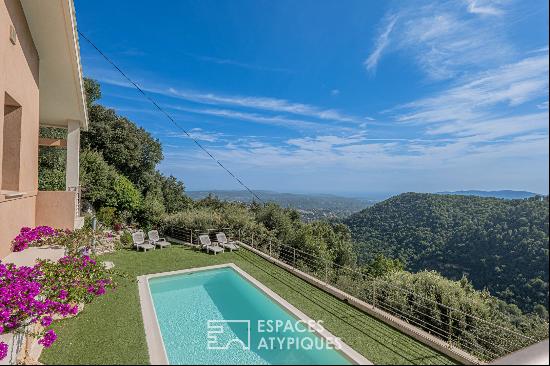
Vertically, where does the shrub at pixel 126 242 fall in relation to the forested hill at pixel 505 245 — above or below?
below

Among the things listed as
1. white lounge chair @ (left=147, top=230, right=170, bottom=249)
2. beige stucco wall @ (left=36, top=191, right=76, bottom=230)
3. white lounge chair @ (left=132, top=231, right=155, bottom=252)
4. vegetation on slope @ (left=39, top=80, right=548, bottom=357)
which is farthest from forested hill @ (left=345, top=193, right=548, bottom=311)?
white lounge chair @ (left=132, top=231, right=155, bottom=252)

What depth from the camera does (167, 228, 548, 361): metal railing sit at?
18.2 ft

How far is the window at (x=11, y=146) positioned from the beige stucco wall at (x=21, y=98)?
91 millimetres

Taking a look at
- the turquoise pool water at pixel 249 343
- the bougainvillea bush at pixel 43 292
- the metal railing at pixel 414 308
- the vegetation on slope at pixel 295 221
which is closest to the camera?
the turquoise pool water at pixel 249 343

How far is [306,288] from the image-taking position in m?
8.16

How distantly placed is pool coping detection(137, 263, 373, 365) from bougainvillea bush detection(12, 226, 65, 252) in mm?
2623

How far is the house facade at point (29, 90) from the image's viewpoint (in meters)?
6.38

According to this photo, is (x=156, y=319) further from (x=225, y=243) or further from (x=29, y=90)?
(x=225, y=243)

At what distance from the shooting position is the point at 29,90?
25.4ft

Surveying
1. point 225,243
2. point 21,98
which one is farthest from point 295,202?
point 21,98

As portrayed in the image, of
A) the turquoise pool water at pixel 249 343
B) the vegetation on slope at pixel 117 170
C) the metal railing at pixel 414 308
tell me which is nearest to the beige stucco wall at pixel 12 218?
the turquoise pool water at pixel 249 343

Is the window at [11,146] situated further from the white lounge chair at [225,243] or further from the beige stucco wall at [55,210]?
the white lounge chair at [225,243]

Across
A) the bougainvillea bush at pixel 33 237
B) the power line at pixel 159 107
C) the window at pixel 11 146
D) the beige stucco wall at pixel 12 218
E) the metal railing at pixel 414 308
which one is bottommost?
the metal railing at pixel 414 308

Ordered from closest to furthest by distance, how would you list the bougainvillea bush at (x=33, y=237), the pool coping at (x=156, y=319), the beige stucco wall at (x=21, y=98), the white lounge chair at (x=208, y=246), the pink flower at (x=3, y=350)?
1. the pool coping at (x=156, y=319)
2. the pink flower at (x=3, y=350)
3. the beige stucco wall at (x=21, y=98)
4. the bougainvillea bush at (x=33, y=237)
5. the white lounge chair at (x=208, y=246)
